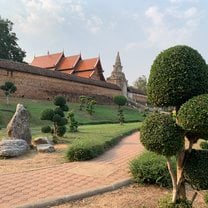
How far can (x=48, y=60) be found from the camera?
4941 centimetres

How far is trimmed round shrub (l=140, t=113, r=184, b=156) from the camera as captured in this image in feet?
15.2

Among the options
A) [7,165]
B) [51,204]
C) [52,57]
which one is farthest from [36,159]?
[52,57]

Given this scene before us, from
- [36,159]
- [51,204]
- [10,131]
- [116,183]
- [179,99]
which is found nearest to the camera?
[179,99]

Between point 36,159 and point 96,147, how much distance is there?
1753mm

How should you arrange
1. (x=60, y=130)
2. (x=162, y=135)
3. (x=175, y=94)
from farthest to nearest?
1. (x=60, y=130)
2. (x=175, y=94)
3. (x=162, y=135)

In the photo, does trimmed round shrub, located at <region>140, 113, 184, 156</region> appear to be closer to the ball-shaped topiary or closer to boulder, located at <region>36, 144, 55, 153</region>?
the ball-shaped topiary

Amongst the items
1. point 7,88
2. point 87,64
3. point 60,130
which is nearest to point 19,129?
point 60,130

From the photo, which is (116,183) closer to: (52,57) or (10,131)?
(10,131)

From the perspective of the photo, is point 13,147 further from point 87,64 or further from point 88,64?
point 87,64

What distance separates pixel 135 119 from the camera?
32.6 m

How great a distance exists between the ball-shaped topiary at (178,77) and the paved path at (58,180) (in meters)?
2.50

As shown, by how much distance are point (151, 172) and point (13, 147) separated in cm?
515

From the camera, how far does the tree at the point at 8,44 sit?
1860 inches

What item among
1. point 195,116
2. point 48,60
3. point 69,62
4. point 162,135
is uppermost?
point 48,60
